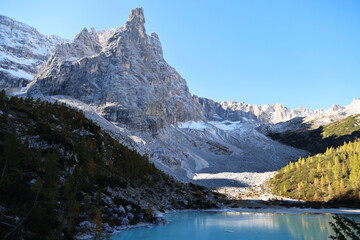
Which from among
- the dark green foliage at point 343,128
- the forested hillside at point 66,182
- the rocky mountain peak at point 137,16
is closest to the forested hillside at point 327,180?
the forested hillside at point 66,182

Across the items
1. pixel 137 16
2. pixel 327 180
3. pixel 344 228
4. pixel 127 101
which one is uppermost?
pixel 137 16

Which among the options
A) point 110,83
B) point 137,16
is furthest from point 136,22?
point 110,83

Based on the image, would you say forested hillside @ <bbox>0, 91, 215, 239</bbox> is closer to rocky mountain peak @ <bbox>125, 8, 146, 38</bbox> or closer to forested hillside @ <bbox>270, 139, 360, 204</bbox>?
forested hillside @ <bbox>270, 139, 360, 204</bbox>

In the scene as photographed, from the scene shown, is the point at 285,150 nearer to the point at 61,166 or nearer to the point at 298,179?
the point at 298,179

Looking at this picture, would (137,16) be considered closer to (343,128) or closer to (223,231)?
(343,128)

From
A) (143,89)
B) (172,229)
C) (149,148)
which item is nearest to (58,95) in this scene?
(143,89)

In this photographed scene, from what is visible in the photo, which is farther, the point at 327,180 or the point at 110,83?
the point at 110,83

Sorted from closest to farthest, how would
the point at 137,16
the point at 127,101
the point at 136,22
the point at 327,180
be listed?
the point at 327,180 < the point at 127,101 < the point at 136,22 < the point at 137,16

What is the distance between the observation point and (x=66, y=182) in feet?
78.7

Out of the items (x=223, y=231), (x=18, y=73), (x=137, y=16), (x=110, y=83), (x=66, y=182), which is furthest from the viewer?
(x=18, y=73)

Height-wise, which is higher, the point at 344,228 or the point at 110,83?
the point at 110,83

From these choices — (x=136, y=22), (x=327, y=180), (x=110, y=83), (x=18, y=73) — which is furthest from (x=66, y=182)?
(x=18, y=73)

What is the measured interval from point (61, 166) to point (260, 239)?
83.6ft

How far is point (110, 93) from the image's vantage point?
393 ft
